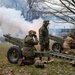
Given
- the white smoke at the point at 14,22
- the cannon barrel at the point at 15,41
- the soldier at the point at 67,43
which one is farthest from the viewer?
the white smoke at the point at 14,22

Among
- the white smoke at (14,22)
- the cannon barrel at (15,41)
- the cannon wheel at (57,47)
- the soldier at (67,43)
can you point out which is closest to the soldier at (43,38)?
the cannon barrel at (15,41)

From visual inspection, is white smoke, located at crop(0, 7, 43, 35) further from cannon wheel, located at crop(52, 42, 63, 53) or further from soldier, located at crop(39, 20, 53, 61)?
soldier, located at crop(39, 20, 53, 61)

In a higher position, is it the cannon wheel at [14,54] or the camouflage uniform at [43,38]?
the camouflage uniform at [43,38]

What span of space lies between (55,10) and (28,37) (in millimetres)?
5070

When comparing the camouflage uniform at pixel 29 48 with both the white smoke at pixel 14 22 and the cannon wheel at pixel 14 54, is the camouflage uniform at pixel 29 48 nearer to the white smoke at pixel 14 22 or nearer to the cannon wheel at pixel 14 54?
the cannon wheel at pixel 14 54

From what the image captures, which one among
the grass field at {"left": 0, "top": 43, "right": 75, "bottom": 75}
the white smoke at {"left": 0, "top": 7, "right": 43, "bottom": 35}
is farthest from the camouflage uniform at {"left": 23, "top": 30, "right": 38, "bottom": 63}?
the white smoke at {"left": 0, "top": 7, "right": 43, "bottom": 35}

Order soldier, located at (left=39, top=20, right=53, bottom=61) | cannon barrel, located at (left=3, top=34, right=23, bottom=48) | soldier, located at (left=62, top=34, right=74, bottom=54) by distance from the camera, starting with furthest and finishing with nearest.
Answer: soldier, located at (left=62, top=34, right=74, bottom=54) < cannon barrel, located at (left=3, top=34, right=23, bottom=48) < soldier, located at (left=39, top=20, right=53, bottom=61)

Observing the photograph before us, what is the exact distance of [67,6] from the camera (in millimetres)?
17062

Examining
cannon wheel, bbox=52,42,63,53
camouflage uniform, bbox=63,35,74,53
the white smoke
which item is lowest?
cannon wheel, bbox=52,42,63,53

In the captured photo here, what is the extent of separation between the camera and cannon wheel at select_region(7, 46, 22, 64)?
13.5 m

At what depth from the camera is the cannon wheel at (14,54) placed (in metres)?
13.5

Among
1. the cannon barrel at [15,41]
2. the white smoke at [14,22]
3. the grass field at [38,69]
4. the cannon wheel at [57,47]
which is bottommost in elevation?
the cannon wheel at [57,47]

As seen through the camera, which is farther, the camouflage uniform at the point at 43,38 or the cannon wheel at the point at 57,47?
the cannon wheel at the point at 57,47

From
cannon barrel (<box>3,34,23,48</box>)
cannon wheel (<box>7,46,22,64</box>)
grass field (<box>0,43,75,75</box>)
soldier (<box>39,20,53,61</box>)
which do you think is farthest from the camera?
cannon barrel (<box>3,34,23,48</box>)
